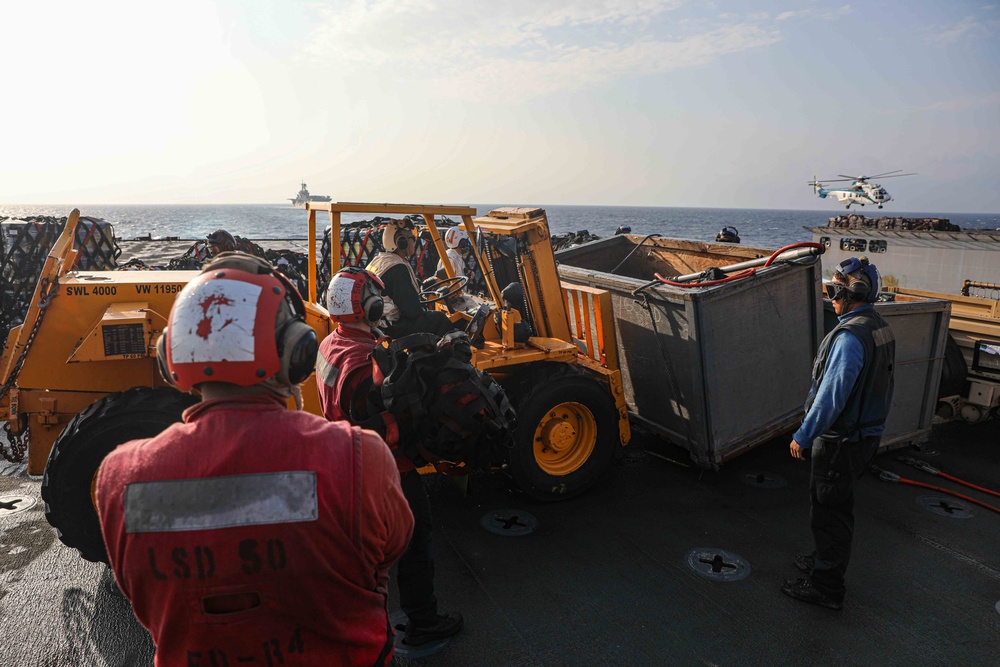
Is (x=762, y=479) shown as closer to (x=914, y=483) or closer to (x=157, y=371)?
(x=914, y=483)

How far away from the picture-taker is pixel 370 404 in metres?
3.14

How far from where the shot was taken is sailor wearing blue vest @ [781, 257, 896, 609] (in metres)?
3.71

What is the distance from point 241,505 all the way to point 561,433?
4.10 meters

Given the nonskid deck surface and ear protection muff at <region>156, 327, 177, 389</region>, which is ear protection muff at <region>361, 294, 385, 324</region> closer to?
ear protection muff at <region>156, 327, 177, 389</region>

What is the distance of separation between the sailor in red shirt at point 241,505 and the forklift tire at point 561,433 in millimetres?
3527

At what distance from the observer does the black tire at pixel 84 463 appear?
397 centimetres

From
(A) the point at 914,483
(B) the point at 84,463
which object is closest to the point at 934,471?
(A) the point at 914,483

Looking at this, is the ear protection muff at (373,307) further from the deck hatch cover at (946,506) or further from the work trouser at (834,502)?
the deck hatch cover at (946,506)

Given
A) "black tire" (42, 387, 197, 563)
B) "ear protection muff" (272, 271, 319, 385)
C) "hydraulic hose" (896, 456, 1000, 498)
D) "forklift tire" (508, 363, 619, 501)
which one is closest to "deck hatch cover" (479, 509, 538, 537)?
"forklift tire" (508, 363, 619, 501)

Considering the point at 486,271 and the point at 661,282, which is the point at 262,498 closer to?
the point at 486,271

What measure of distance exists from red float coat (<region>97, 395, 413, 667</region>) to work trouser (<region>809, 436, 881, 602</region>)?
3.25 meters

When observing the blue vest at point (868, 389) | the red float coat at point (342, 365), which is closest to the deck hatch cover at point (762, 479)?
the blue vest at point (868, 389)

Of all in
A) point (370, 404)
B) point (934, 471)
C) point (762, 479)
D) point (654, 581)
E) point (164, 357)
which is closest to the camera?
point (164, 357)

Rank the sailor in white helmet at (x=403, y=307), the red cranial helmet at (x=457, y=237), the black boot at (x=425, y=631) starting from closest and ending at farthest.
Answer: the black boot at (x=425, y=631), the sailor in white helmet at (x=403, y=307), the red cranial helmet at (x=457, y=237)
